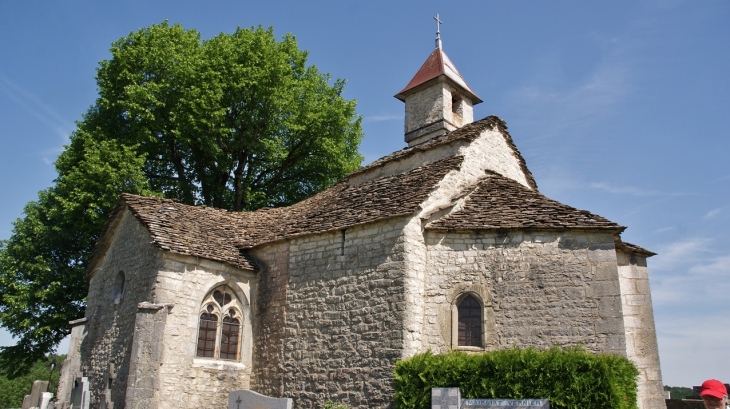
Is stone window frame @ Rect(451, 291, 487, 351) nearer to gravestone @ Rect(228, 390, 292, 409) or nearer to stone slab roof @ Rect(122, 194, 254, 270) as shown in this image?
gravestone @ Rect(228, 390, 292, 409)

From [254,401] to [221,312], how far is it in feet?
13.7

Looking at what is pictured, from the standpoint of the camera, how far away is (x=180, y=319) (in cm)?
1316

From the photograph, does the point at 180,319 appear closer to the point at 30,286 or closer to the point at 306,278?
the point at 306,278

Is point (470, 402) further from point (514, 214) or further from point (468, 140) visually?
point (468, 140)

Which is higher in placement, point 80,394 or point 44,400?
point 80,394

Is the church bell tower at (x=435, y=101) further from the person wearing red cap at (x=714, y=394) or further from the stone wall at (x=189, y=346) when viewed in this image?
the person wearing red cap at (x=714, y=394)

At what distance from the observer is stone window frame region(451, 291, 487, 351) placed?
1141 cm

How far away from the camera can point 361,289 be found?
1244 centimetres

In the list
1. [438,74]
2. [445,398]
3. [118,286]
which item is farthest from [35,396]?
[438,74]

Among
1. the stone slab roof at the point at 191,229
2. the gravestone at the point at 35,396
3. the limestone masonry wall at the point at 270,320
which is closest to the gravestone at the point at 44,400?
the gravestone at the point at 35,396

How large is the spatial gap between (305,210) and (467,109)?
25.0ft

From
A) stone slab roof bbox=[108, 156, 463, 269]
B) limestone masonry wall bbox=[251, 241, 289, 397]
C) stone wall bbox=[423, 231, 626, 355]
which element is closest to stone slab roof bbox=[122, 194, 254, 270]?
stone slab roof bbox=[108, 156, 463, 269]

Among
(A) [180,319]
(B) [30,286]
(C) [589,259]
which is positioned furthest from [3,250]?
(C) [589,259]

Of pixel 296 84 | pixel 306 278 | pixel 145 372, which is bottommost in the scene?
pixel 145 372
